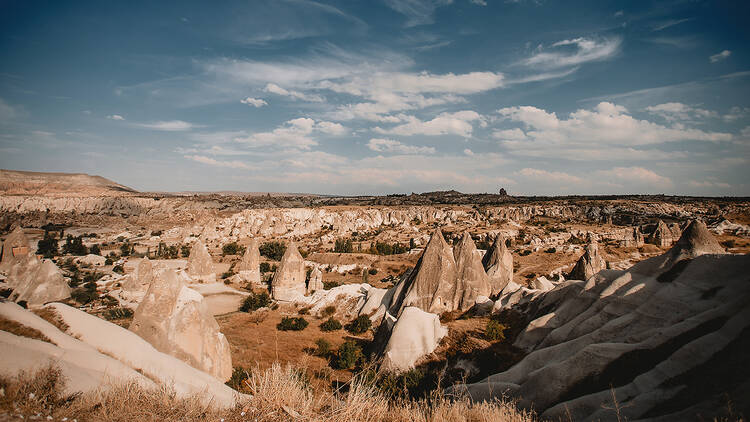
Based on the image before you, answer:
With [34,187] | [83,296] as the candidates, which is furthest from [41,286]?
[34,187]

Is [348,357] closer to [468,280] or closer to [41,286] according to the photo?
[468,280]

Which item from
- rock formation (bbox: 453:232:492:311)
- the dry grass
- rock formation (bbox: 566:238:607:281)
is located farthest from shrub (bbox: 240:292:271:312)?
rock formation (bbox: 566:238:607:281)

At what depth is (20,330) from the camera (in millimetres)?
6391

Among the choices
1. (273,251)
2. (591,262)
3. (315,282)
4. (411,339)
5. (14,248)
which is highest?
(591,262)

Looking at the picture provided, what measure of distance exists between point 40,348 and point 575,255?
42.1m

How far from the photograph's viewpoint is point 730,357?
540cm

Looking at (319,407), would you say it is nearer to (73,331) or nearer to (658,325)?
(73,331)

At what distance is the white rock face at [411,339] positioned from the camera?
11961 millimetres

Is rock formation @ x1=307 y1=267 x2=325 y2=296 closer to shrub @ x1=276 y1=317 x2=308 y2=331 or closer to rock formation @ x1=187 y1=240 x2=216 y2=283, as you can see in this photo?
shrub @ x1=276 y1=317 x2=308 y2=331

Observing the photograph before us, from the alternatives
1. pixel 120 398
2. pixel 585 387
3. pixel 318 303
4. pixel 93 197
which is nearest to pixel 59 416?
pixel 120 398

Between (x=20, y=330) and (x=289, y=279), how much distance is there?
22.9 m

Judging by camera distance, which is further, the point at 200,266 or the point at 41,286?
the point at 200,266

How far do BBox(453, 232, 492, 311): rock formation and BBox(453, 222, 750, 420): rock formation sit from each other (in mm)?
7858

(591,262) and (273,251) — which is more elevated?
(591,262)
